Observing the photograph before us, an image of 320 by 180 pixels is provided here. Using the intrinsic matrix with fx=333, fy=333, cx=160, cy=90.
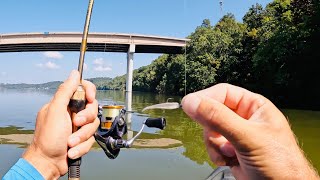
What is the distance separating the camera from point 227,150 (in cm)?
123

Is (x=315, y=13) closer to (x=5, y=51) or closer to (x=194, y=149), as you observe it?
(x=194, y=149)

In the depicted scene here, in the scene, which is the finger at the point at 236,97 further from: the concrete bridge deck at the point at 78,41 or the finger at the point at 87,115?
the concrete bridge deck at the point at 78,41

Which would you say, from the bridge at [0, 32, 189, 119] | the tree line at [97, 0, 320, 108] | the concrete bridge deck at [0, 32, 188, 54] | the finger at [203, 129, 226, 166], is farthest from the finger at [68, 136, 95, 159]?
the bridge at [0, 32, 189, 119]

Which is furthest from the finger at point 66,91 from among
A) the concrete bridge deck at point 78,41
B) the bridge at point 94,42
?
the bridge at point 94,42

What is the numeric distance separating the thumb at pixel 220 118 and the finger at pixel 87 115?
2.92 ft

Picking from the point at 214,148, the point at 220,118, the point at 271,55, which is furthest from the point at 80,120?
the point at 271,55

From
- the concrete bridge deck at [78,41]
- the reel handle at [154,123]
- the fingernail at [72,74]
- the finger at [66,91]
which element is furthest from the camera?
the concrete bridge deck at [78,41]

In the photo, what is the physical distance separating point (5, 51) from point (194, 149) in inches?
2315

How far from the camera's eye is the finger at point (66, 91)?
1729mm

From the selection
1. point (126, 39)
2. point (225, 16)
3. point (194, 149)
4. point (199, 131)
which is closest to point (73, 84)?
point (194, 149)

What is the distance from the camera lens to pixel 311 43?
26094 millimetres

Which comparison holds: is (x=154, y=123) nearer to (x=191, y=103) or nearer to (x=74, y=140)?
(x=74, y=140)

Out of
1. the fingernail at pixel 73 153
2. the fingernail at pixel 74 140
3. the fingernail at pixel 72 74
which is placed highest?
the fingernail at pixel 72 74

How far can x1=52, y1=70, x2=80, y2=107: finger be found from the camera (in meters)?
1.73
